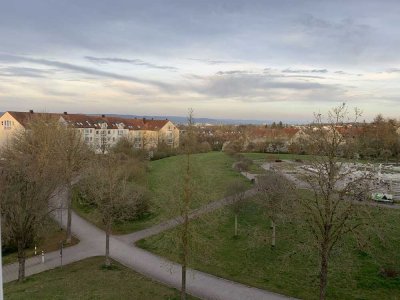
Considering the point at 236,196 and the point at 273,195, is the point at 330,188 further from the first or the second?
the point at 236,196

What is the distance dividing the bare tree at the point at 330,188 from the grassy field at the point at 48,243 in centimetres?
1749

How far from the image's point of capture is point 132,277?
20188mm

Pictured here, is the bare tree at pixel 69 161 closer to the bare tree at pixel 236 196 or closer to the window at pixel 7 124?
the bare tree at pixel 236 196

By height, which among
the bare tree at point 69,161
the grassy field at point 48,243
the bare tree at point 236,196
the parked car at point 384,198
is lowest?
the grassy field at point 48,243

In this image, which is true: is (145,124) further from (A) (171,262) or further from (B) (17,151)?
(A) (171,262)

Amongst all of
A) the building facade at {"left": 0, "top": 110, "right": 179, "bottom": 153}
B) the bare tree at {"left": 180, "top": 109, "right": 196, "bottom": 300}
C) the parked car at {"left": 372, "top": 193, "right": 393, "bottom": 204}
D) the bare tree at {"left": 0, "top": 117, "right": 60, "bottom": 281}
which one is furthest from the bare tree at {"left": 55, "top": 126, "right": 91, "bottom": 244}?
the building facade at {"left": 0, "top": 110, "right": 179, "bottom": 153}

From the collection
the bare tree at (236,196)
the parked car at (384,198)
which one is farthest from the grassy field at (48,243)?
the parked car at (384,198)

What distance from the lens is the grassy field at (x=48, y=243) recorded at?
24766 mm

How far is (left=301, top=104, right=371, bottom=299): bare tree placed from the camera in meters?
14.1

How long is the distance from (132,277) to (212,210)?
5506 mm

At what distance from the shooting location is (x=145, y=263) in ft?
73.6

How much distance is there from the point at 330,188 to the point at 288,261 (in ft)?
29.5

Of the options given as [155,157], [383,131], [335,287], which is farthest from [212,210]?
[383,131]

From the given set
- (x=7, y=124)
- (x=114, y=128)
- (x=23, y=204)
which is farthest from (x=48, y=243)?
(x=114, y=128)
